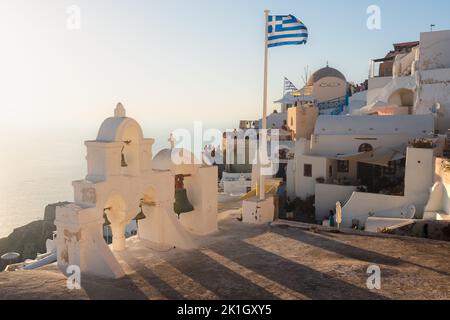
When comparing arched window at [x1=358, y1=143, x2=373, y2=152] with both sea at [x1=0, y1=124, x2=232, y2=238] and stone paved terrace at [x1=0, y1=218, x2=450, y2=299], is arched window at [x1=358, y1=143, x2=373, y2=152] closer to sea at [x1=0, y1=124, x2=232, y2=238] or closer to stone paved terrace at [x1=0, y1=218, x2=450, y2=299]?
stone paved terrace at [x1=0, y1=218, x2=450, y2=299]

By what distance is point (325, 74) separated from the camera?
160ft

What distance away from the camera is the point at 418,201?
71.3ft

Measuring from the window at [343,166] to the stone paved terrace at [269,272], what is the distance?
45.7ft

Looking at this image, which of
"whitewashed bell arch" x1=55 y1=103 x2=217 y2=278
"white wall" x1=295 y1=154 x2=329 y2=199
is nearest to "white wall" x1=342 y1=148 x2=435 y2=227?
"white wall" x1=295 y1=154 x2=329 y2=199

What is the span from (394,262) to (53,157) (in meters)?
196

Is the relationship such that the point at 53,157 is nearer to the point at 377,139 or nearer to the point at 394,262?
the point at 377,139

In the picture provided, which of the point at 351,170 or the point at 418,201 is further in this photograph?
the point at 351,170

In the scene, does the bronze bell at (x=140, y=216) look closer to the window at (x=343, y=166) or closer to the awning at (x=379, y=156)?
the awning at (x=379, y=156)

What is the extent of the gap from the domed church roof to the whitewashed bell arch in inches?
1435

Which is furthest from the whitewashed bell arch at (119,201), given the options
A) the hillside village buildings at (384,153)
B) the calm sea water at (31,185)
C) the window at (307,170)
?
the calm sea water at (31,185)

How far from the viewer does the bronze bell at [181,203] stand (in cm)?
1611

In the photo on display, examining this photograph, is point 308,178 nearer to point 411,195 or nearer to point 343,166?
point 343,166
